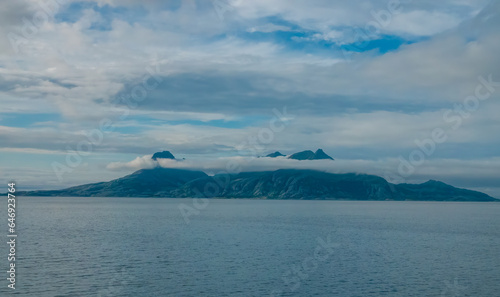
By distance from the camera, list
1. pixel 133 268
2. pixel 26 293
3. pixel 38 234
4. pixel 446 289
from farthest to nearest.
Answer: pixel 38 234 < pixel 133 268 < pixel 446 289 < pixel 26 293

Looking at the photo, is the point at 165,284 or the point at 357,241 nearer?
the point at 165,284

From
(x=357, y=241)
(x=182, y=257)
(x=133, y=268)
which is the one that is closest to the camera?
(x=133, y=268)

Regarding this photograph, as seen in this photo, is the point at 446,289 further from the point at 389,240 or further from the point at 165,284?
the point at 389,240

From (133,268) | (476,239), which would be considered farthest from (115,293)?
(476,239)

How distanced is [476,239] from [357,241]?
48.0 m

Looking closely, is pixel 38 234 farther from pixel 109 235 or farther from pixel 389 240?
pixel 389 240

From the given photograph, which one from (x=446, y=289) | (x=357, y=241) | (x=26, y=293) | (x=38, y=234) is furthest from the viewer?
(x=38, y=234)

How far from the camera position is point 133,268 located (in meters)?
86.8

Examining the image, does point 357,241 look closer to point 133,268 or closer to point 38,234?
point 133,268

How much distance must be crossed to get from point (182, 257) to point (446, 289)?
5748cm

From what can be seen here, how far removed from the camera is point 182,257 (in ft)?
331

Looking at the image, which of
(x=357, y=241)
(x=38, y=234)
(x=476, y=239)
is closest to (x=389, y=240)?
(x=357, y=241)

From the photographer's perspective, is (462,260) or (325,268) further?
(462,260)

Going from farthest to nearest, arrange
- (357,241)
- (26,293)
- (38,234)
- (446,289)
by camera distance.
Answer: (38,234) < (357,241) < (446,289) < (26,293)
